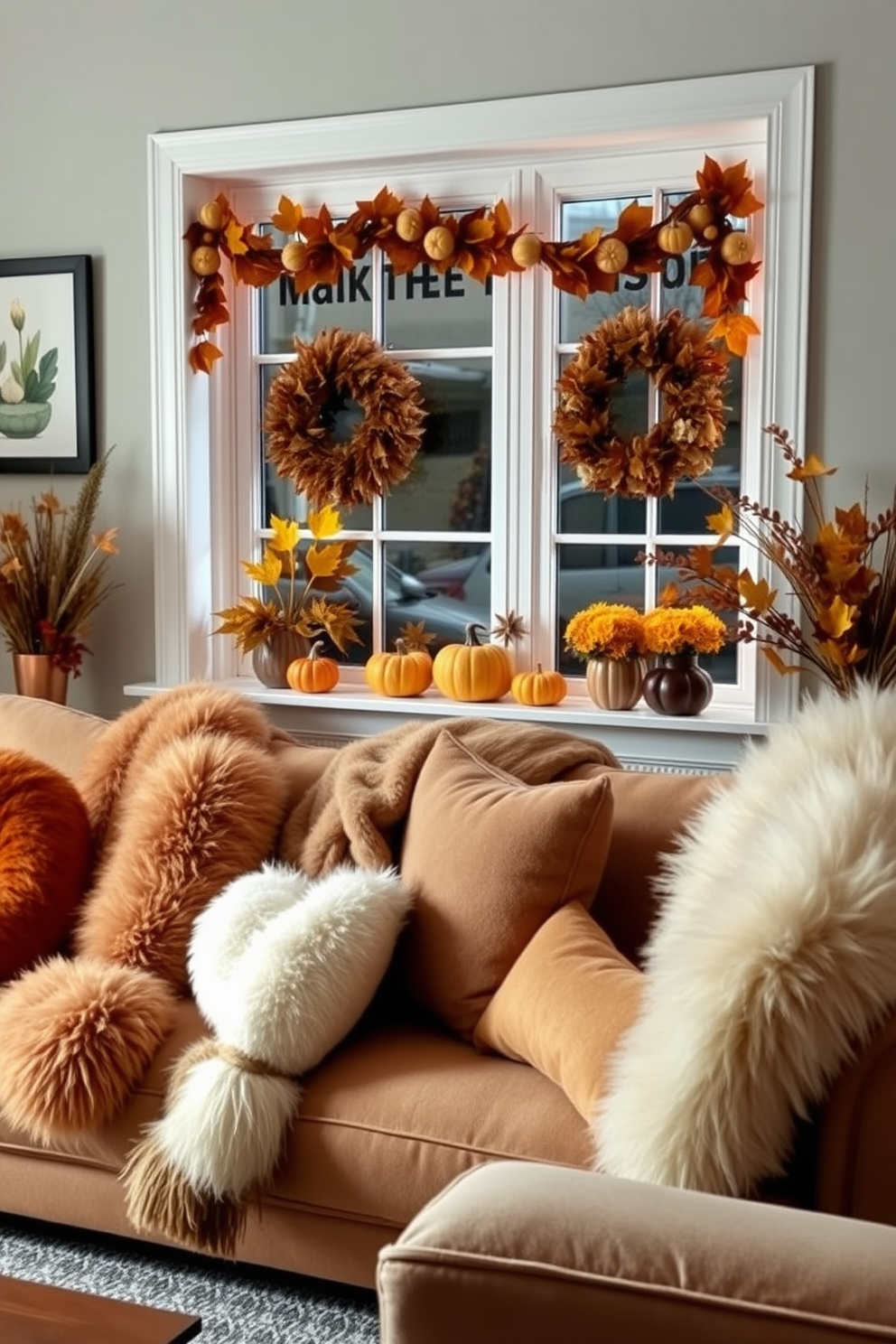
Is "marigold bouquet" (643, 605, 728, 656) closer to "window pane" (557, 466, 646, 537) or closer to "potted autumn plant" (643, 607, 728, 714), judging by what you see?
"potted autumn plant" (643, 607, 728, 714)

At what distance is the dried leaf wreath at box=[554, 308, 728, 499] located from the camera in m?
3.58

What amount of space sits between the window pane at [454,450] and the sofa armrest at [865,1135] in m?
2.44

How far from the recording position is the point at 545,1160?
1987mm

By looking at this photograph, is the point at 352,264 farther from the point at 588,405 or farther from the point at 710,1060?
the point at 710,1060

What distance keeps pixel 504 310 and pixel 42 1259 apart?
97.1 inches

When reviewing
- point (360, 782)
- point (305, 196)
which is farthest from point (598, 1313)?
point (305, 196)

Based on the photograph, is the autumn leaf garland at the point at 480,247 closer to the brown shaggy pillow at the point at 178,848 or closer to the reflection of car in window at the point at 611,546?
the reflection of car in window at the point at 611,546

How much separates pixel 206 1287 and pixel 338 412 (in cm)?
232

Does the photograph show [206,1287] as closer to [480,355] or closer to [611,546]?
[611,546]

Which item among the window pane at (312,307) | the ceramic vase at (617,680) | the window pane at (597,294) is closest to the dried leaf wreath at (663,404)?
the window pane at (597,294)

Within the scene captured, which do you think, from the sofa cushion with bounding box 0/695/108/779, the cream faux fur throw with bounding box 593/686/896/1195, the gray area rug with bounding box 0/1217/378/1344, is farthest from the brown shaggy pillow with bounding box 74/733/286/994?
the cream faux fur throw with bounding box 593/686/896/1195

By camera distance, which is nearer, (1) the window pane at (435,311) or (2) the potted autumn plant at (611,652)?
(2) the potted autumn plant at (611,652)

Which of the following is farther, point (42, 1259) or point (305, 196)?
point (305, 196)

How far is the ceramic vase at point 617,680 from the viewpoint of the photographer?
3.62 meters
